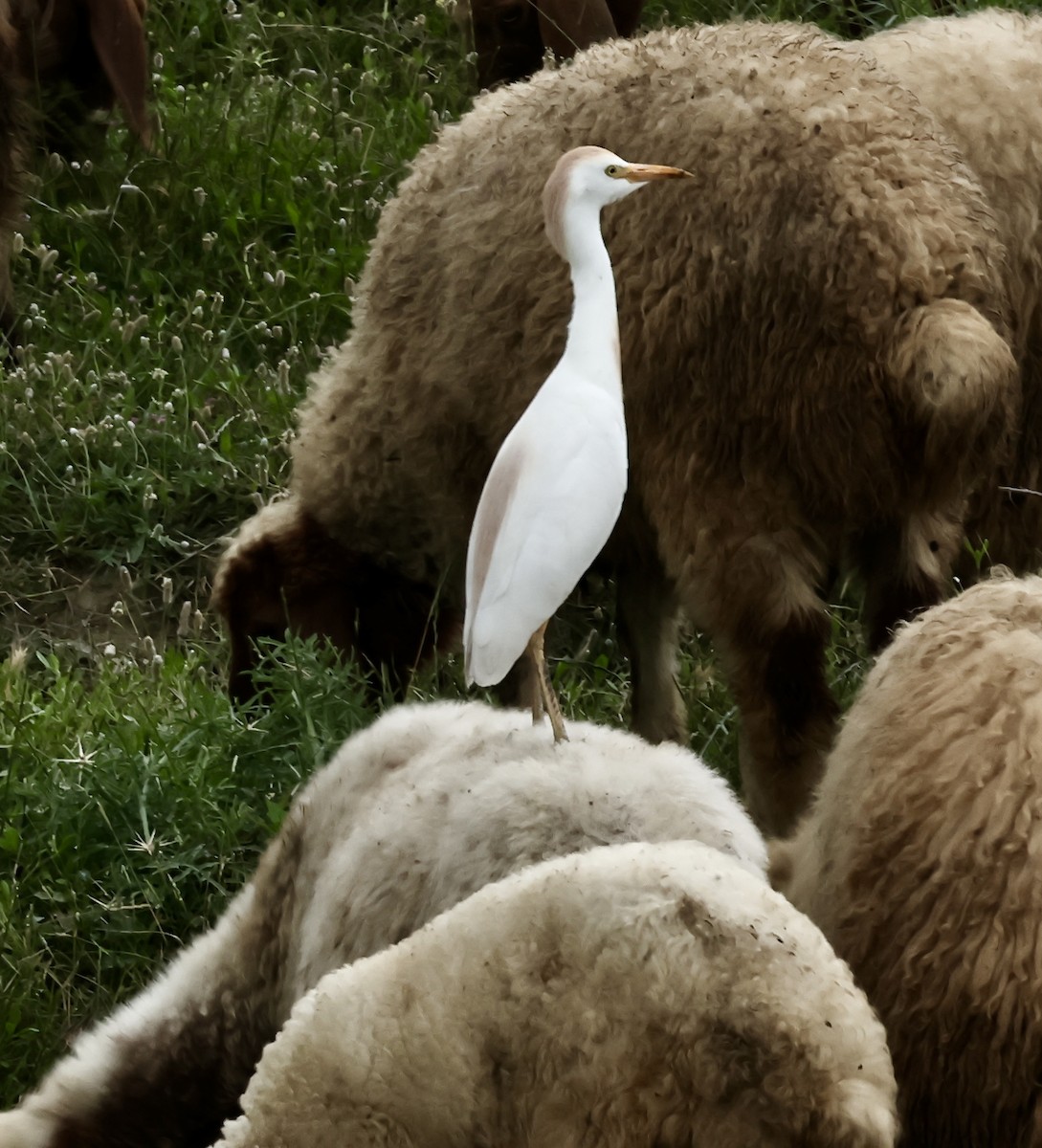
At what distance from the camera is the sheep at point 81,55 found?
6195 millimetres

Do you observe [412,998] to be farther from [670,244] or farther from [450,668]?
[450,668]

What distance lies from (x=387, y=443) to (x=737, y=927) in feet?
8.82

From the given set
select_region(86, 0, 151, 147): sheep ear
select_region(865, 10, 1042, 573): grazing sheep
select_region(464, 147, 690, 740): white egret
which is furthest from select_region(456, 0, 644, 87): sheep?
select_region(464, 147, 690, 740): white egret

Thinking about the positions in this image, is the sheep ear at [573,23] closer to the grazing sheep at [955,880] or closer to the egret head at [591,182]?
the egret head at [591,182]

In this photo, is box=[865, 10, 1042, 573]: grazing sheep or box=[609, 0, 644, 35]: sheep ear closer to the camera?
box=[865, 10, 1042, 573]: grazing sheep

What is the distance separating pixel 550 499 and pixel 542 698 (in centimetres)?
33

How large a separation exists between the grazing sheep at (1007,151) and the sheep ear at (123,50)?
108 inches

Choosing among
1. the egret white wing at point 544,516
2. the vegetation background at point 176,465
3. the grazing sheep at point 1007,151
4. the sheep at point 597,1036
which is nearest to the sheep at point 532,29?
the vegetation background at point 176,465

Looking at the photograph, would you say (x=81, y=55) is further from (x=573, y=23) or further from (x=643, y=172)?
(x=643, y=172)

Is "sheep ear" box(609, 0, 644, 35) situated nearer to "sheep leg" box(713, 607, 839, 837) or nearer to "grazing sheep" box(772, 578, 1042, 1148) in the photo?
"sheep leg" box(713, 607, 839, 837)

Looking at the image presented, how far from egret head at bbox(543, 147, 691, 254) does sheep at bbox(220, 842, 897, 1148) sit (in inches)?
62.0

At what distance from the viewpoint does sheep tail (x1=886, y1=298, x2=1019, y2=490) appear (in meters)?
3.35

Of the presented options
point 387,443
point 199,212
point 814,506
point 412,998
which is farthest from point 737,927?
point 199,212

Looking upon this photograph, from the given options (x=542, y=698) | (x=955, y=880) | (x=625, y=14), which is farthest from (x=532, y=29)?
(x=955, y=880)
